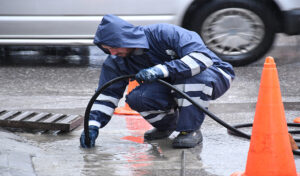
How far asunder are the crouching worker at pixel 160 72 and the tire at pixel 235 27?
2945 millimetres

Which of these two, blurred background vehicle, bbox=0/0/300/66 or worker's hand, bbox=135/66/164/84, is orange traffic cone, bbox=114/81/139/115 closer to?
worker's hand, bbox=135/66/164/84

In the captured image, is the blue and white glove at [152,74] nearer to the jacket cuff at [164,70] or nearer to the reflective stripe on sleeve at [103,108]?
the jacket cuff at [164,70]

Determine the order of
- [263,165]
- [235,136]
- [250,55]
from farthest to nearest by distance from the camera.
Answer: [250,55], [235,136], [263,165]

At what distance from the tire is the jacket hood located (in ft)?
11.2

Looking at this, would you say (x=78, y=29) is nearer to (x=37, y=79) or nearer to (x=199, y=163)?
(x=37, y=79)

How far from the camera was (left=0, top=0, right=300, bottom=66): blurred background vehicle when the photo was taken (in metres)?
7.15

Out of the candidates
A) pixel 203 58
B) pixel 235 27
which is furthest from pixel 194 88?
pixel 235 27

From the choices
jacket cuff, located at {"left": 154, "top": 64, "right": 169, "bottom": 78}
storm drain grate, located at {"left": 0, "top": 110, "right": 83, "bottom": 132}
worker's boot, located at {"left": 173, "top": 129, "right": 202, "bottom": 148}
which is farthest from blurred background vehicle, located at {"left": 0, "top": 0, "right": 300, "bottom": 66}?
jacket cuff, located at {"left": 154, "top": 64, "right": 169, "bottom": 78}

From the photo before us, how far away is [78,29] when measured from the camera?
23.8ft

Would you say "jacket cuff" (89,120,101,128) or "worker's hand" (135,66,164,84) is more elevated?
"worker's hand" (135,66,164,84)

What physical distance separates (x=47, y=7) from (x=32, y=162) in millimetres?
3708

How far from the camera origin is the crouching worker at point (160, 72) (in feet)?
13.1

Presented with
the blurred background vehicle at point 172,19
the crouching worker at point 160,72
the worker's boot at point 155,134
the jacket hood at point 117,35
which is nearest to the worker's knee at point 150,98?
the crouching worker at point 160,72

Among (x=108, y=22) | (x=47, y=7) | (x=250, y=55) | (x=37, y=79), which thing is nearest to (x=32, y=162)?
(x=108, y=22)
